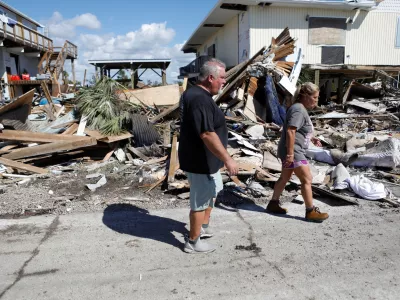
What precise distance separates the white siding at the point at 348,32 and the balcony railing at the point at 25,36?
1697 cm

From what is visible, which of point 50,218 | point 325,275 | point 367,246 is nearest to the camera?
point 325,275

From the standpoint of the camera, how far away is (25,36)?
24.9 m

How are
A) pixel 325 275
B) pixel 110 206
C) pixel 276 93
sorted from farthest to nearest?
pixel 276 93 → pixel 110 206 → pixel 325 275

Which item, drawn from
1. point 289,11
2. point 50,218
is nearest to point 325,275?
point 50,218

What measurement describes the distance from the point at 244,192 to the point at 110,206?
2040 mm

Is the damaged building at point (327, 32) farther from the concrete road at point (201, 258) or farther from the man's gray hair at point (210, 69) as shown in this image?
the man's gray hair at point (210, 69)

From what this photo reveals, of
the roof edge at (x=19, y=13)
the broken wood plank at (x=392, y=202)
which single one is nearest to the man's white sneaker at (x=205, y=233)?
the broken wood plank at (x=392, y=202)

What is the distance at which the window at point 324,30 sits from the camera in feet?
52.7

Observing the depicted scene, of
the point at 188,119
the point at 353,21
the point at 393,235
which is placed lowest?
the point at 393,235

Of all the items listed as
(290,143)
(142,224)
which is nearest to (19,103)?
(142,224)

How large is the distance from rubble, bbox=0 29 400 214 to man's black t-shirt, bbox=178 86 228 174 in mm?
1846

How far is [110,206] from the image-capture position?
15.0 feet

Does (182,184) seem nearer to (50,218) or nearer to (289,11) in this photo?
(50,218)

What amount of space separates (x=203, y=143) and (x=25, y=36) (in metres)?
27.4
